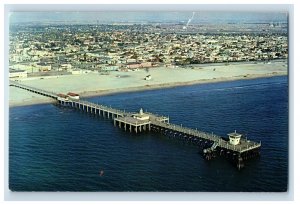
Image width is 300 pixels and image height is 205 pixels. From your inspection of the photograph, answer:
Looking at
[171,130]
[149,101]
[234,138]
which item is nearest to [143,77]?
[149,101]

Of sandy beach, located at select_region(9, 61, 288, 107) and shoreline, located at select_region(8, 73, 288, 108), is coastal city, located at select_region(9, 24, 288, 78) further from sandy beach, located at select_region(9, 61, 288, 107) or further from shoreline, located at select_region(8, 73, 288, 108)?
shoreline, located at select_region(8, 73, 288, 108)

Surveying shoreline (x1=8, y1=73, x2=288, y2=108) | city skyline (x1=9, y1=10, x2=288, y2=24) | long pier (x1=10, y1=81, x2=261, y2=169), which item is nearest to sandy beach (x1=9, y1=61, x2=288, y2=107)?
shoreline (x1=8, y1=73, x2=288, y2=108)

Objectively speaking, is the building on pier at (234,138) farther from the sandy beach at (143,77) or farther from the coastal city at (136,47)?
the coastal city at (136,47)

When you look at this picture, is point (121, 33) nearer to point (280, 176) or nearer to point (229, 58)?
point (229, 58)

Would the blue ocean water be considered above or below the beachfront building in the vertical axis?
below

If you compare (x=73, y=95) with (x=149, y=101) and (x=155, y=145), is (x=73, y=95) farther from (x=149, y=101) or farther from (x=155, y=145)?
(x=155, y=145)
